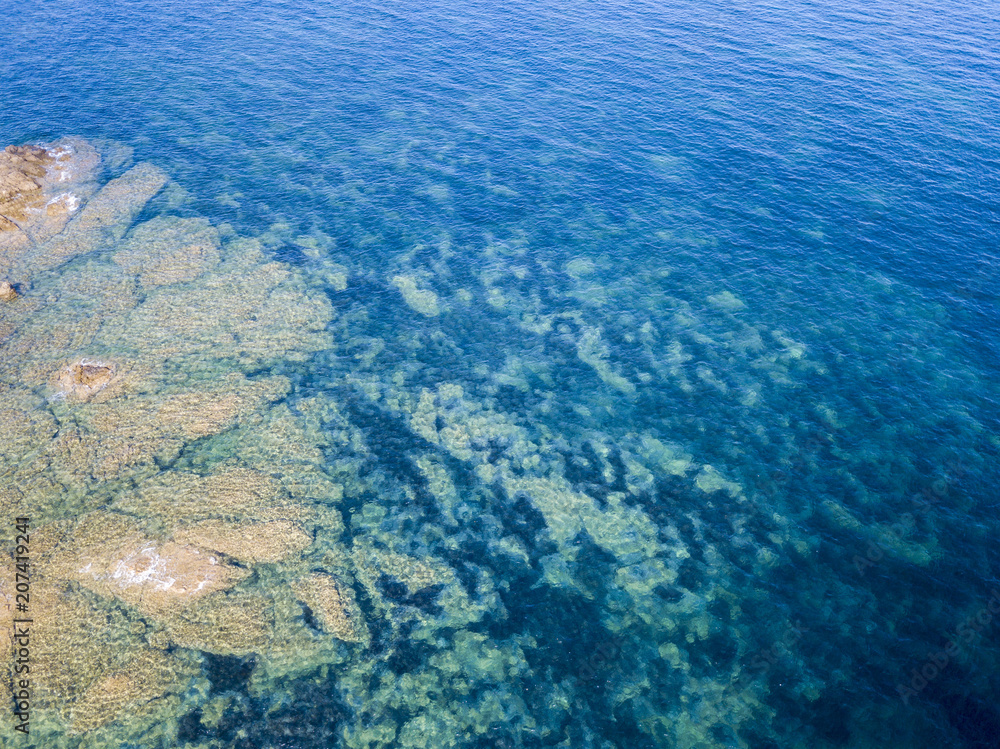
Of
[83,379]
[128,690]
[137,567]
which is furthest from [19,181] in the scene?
[128,690]

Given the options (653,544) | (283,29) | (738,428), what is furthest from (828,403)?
(283,29)

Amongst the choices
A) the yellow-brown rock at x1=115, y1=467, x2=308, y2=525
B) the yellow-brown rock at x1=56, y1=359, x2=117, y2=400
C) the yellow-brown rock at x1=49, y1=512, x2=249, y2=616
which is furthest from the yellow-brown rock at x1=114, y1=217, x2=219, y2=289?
the yellow-brown rock at x1=49, y1=512, x2=249, y2=616

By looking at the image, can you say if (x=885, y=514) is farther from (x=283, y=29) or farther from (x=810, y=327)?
(x=283, y=29)

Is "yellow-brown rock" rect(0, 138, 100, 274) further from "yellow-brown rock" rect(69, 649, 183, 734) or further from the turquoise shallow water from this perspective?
"yellow-brown rock" rect(69, 649, 183, 734)

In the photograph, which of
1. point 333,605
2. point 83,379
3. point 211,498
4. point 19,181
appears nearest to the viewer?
point 333,605

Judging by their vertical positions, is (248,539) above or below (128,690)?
above

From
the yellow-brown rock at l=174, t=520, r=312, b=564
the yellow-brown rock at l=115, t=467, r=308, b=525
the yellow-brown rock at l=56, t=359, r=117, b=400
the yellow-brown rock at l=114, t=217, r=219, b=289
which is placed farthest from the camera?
the yellow-brown rock at l=114, t=217, r=219, b=289

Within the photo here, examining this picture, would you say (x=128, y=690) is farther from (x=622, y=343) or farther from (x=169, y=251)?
(x=169, y=251)
